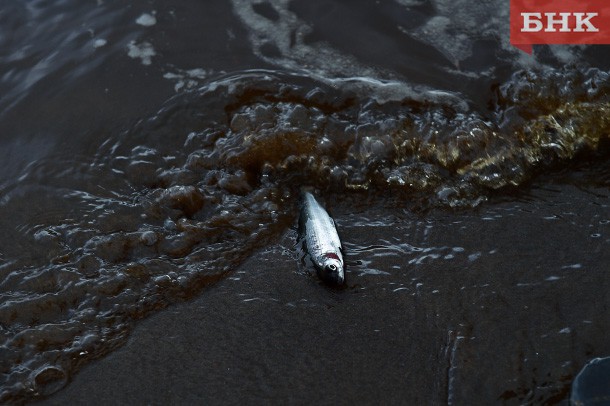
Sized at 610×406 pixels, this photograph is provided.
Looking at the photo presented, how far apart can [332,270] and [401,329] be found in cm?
48

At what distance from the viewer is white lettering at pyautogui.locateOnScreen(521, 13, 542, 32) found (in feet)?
20.1

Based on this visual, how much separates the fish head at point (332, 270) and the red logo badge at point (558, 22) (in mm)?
2961

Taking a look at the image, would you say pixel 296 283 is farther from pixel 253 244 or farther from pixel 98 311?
pixel 98 311

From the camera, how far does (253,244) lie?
4508 mm

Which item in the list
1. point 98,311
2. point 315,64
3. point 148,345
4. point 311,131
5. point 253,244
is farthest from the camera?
point 315,64

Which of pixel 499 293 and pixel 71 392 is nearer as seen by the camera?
pixel 71 392

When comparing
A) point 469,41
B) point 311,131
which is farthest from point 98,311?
point 469,41

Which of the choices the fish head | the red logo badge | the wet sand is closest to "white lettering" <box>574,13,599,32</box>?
the red logo badge

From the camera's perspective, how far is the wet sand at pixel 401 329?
3516 millimetres

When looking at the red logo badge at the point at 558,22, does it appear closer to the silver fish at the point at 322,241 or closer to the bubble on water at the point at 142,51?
the silver fish at the point at 322,241

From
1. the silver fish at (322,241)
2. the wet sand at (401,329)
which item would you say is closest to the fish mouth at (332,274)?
the silver fish at (322,241)

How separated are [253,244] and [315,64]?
2.03m

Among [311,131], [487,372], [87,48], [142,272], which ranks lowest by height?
[487,372]

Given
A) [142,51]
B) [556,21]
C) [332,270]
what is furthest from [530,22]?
[332,270]
